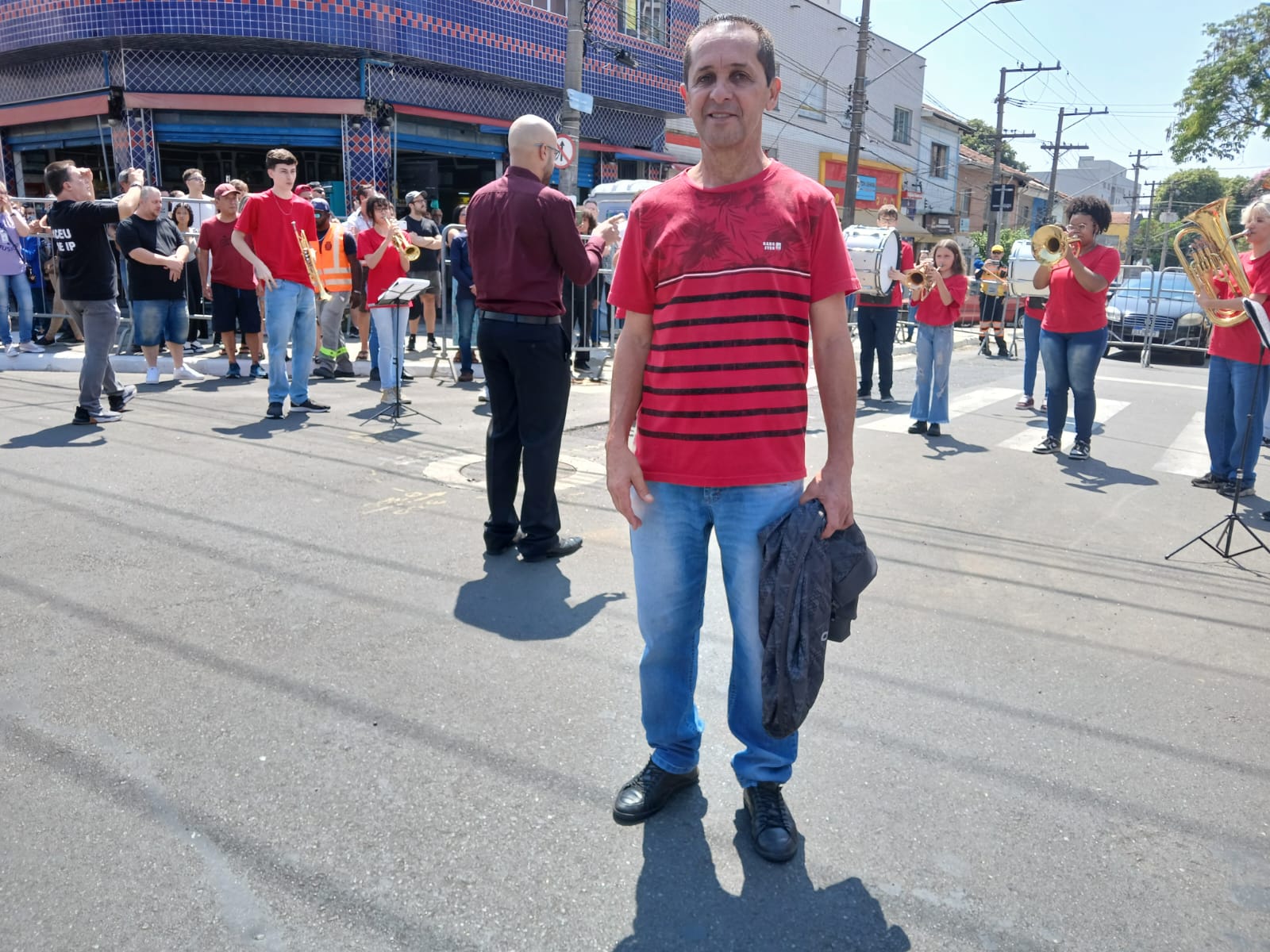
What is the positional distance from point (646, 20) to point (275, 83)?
9.52m

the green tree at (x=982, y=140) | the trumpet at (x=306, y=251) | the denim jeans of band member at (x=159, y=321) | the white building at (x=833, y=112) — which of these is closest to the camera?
the trumpet at (x=306, y=251)

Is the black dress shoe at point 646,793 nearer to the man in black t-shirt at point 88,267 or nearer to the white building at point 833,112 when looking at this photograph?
the man in black t-shirt at point 88,267

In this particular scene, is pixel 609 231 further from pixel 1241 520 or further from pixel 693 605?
pixel 1241 520

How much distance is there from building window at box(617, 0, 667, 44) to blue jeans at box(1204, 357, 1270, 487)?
18.1 metres

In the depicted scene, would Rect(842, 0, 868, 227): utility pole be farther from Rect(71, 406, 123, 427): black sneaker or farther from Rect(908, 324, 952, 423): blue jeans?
Rect(71, 406, 123, 427): black sneaker

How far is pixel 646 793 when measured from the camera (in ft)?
9.25

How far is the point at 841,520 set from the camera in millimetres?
2531

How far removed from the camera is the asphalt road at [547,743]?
95.0 inches

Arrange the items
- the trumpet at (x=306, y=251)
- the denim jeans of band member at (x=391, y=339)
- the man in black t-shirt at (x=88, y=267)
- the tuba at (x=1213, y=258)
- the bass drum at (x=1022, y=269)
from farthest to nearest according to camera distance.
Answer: the bass drum at (x=1022, y=269) → the denim jeans of band member at (x=391, y=339) → the trumpet at (x=306, y=251) → the man in black t-shirt at (x=88, y=267) → the tuba at (x=1213, y=258)

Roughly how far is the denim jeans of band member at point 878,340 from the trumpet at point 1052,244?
7.59ft

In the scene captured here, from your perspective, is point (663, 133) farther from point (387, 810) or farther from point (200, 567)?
point (387, 810)

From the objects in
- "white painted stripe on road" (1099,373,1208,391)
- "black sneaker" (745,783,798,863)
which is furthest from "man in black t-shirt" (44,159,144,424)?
"white painted stripe on road" (1099,373,1208,391)

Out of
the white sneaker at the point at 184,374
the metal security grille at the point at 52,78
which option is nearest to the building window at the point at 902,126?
the metal security grille at the point at 52,78

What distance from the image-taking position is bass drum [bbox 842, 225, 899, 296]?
9.80 metres
